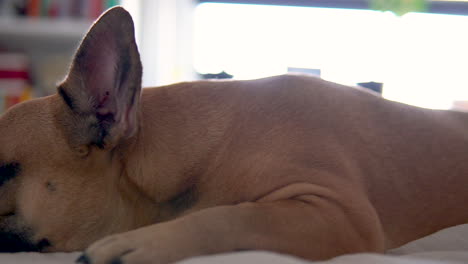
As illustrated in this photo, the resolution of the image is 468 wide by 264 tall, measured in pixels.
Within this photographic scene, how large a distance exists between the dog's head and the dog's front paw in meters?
0.20

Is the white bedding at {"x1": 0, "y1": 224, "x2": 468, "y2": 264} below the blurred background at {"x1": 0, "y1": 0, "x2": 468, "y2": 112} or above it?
below

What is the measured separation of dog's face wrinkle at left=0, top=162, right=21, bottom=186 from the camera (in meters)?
0.88

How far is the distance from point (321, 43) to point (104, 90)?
79.8 inches

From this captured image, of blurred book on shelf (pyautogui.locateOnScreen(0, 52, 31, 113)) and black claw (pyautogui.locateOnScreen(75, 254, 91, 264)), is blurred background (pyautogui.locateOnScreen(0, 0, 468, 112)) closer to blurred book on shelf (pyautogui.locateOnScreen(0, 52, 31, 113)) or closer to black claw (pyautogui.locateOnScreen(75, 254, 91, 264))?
blurred book on shelf (pyautogui.locateOnScreen(0, 52, 31, 113))

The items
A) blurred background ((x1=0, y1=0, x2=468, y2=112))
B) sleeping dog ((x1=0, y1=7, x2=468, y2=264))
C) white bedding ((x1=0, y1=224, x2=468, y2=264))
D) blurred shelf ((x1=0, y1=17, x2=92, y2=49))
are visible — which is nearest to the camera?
white bedding ((x1=0, y1=224, x2=468, y2=264))

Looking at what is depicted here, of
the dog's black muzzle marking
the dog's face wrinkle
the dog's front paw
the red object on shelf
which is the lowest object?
the dog's black muzzle marking

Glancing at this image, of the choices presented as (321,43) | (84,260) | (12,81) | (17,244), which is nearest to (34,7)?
(12,81)

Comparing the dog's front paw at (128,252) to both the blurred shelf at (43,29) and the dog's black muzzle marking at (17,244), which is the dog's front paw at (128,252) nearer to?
the dog's black muzzle marking at (17,244)

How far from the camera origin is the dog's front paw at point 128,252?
660 millimetres

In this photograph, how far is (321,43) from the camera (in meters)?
2.76

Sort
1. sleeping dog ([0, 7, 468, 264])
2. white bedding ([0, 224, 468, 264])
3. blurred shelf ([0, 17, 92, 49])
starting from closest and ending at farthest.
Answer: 1. white bedding ([0, 224, 468, 264])
2. sleeping dog ([0, 7, 468, 264])
3. blurred shelf ([0, 17, 92, 49])

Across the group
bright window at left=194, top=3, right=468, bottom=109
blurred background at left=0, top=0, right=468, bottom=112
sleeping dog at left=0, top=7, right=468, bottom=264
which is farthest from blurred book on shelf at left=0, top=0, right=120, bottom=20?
sleeping dog at left=0, top=7, right=468, bottom=264

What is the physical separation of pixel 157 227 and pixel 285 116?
353mm

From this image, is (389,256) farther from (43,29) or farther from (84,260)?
(43,29)
